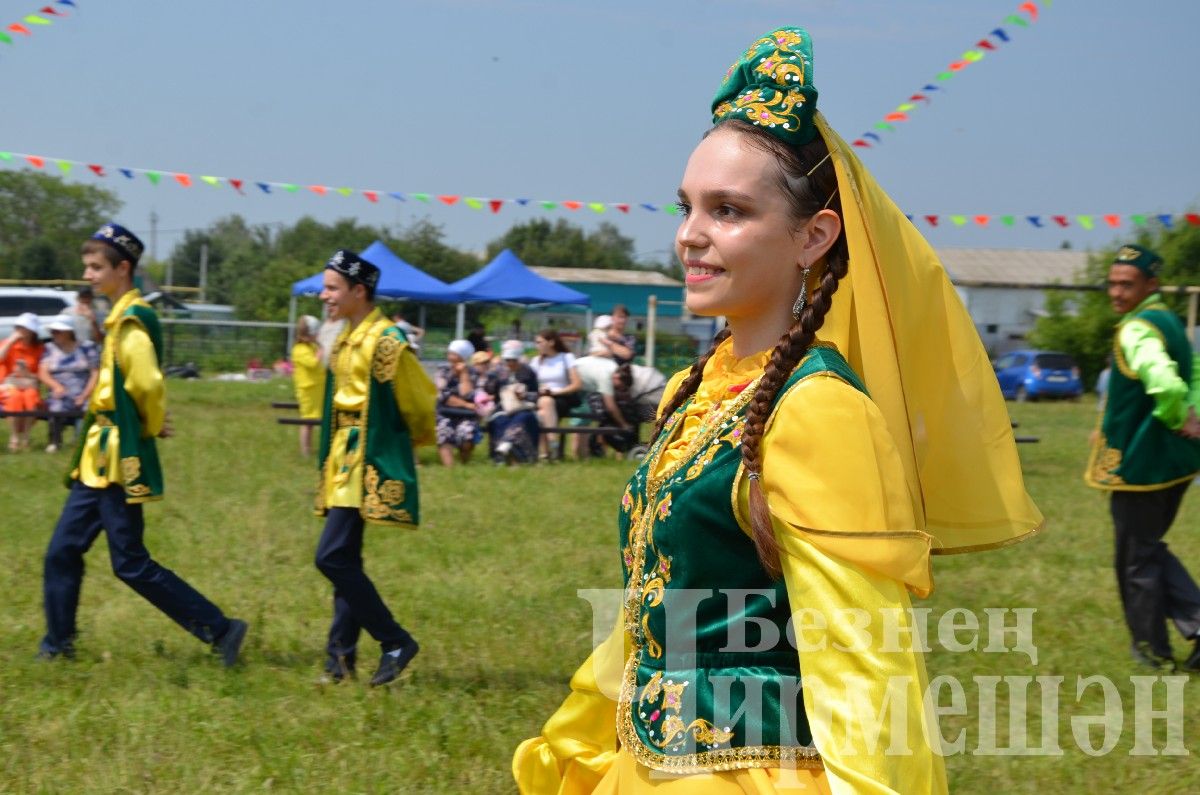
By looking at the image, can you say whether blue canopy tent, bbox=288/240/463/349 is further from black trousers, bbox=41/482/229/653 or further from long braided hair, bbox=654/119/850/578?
long braided hair, bbox=654/119/850/578

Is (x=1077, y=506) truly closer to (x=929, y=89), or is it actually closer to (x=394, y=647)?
(x=929, y=89)

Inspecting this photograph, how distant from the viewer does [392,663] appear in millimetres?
5977

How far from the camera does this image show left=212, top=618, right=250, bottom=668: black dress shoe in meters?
6.18

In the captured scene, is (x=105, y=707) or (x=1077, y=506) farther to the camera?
(x=1077, y=506)

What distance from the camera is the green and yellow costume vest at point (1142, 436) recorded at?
20.6 ft

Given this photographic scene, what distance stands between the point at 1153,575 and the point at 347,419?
3.87m

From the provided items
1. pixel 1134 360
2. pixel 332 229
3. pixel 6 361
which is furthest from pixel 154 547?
pixel 332 229

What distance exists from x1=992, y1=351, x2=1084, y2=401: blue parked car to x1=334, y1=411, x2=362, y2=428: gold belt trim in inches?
1091

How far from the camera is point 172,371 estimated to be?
29.8 metres

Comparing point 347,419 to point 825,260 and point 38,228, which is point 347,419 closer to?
point 825,260

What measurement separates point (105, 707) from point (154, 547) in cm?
361

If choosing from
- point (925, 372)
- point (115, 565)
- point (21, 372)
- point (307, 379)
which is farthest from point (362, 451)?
Result: point (21, 372)

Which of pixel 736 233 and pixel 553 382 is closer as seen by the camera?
pixel 736 233

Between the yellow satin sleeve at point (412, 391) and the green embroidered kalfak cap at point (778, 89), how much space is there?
4.13 metres
